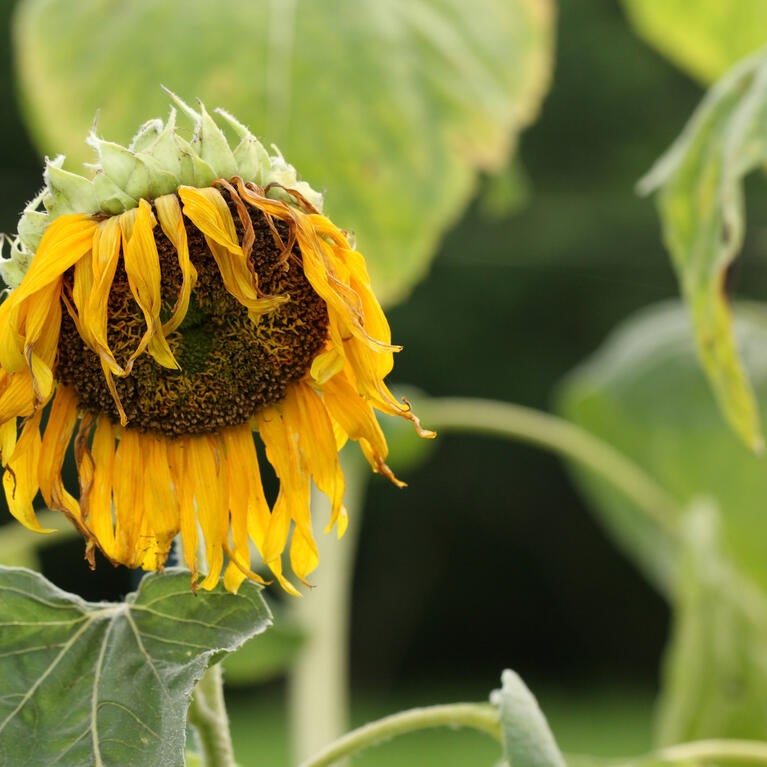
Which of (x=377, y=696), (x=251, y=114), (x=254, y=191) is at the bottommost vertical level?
(x=377, y=696)

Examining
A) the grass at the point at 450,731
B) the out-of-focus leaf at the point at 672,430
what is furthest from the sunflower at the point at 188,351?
the grass at the point at 450,731

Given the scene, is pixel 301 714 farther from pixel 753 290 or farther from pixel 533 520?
pixel 533 520

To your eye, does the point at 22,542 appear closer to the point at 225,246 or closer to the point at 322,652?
the point at 322,652

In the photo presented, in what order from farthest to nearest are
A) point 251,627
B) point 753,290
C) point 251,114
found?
point 753,290 < point 251,114 < point 251,627

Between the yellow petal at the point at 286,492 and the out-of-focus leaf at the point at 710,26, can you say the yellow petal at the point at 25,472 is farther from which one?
the out-of-focus leaf at the point at 710,26

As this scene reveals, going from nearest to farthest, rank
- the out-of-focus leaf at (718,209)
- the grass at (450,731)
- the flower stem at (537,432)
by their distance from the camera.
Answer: the out-of-focus leaf at (718,209) < the flower stem at (537,432) < the grass at (450,731)

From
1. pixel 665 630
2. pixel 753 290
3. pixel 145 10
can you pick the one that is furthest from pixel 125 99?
pixel 665 630
